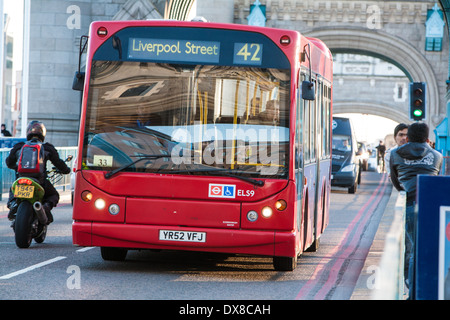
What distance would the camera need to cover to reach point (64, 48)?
85.3 feet

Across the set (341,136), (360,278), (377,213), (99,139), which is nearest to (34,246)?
(99,139)

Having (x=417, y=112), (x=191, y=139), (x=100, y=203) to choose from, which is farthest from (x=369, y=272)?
(x=417, y=112)

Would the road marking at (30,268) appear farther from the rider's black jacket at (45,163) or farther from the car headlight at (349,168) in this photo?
the car headlight at (349,168)

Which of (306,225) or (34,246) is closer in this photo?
(306,225)

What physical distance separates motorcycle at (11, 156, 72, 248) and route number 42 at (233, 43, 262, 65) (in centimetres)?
306

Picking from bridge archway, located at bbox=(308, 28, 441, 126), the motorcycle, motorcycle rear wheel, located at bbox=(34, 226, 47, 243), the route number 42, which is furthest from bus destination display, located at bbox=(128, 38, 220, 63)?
bridge archway, located at bbox=(308, 28, 441, 126)

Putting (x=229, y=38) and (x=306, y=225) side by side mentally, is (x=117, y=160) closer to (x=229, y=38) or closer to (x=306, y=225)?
(x=229, y=38)

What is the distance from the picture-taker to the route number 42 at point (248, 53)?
8.90 meters

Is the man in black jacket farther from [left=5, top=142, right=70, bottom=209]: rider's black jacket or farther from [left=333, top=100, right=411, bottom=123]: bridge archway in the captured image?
[left=333, top=100, right=411, bottom=123]: bridge archway

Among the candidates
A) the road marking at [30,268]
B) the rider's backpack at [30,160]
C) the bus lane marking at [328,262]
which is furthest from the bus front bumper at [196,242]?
the rider's backpack at [30,160]

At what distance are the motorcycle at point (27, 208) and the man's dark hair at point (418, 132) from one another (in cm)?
439

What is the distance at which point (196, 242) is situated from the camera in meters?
8.72

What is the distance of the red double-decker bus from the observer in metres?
8.73
